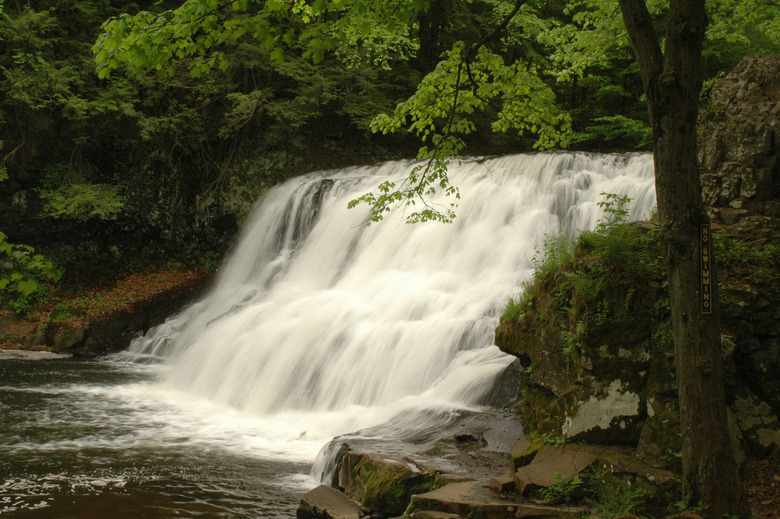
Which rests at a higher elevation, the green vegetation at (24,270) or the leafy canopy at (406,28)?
the leafy canopy at (406,28)

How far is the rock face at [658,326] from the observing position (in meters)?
4.98

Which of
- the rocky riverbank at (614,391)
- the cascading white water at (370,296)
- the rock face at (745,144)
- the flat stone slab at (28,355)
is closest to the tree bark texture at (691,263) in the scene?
the rocky riverbank at (614,391)

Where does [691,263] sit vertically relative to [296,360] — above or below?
above

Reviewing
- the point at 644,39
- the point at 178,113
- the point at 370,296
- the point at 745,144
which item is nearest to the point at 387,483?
the point at 644,39

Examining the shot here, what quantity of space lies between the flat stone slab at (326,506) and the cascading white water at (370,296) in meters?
1.66

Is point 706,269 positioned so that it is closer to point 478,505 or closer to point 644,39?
point 644,39

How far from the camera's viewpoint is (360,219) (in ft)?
47.9

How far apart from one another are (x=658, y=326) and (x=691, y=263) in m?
1.49

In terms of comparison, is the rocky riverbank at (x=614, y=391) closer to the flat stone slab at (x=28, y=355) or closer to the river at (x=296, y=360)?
the river at (x=296, y=360)

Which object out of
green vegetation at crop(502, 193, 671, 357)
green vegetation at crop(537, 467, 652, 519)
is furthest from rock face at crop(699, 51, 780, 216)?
green vegetation at crop(537, 467, 652, 519)

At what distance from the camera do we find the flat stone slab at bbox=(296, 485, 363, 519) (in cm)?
542

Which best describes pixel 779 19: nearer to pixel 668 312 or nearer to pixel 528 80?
pixel 528 80

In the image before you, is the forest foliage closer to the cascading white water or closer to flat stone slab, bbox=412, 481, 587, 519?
the cascading white water

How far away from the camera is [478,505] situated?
4.54 metres
